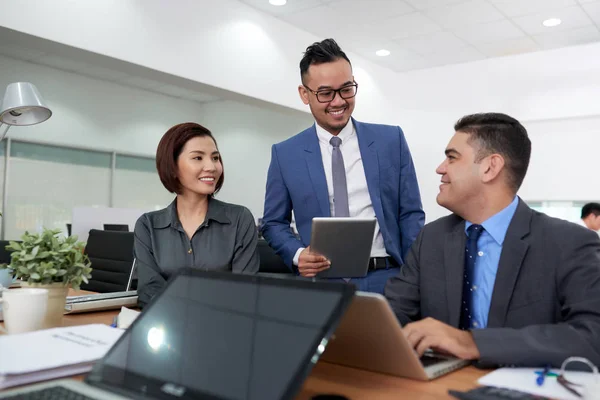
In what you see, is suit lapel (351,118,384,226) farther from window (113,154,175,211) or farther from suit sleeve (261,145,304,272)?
window (113,154,175,211)

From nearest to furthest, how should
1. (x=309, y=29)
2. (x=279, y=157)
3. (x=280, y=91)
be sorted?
(x=279, y=157) → (x=280, y=91) → (x=309, y=29)

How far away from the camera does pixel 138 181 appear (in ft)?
27.8

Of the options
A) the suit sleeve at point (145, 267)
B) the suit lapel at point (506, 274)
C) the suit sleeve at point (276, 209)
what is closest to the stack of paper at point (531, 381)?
the suit lapel at point (506, 274)

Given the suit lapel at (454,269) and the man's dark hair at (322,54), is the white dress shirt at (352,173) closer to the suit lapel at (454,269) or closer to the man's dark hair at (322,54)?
the man's dark hair at (322,54)

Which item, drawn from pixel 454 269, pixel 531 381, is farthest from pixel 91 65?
pixel 531 381

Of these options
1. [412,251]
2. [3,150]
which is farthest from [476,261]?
[3,150]

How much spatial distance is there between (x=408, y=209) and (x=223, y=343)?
1528mm

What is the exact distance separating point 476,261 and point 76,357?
0.98 m

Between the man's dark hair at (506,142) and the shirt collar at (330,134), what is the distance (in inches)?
30.3

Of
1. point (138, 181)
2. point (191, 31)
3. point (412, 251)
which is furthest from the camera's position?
point (138, 181)

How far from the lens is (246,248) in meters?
2.13

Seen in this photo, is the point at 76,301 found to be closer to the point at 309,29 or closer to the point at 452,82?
the point at 309,29

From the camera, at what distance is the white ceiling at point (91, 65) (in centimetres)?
406

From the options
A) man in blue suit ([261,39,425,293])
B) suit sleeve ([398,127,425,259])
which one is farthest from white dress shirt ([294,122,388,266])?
suit sleeve ([398,127,425,259])
